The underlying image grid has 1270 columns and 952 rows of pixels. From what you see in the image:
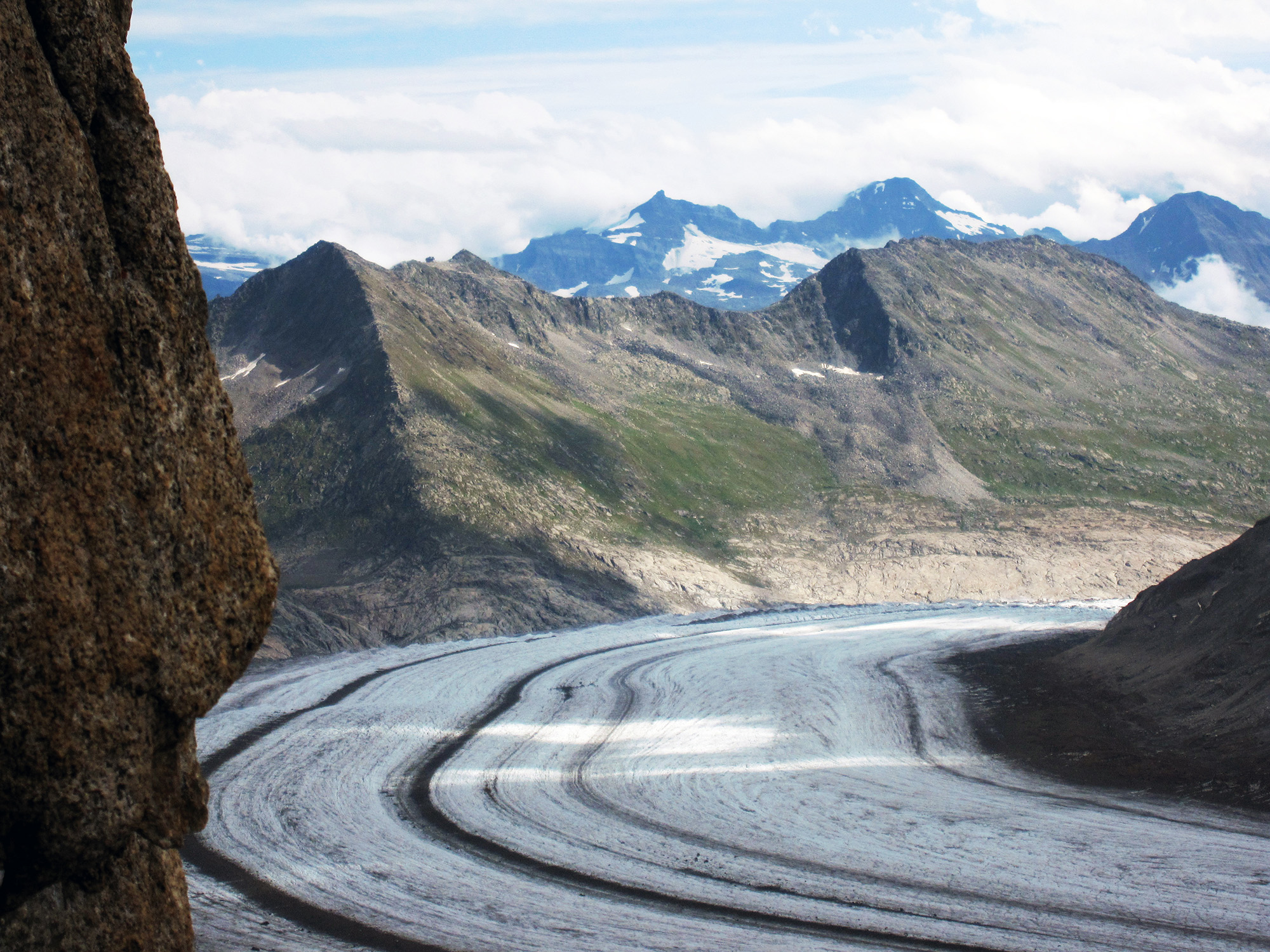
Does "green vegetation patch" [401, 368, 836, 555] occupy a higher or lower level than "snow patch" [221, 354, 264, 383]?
lower

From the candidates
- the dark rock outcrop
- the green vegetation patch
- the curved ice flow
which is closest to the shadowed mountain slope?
the green vegetation patch

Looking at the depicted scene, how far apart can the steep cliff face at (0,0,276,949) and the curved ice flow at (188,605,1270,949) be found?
6421mm

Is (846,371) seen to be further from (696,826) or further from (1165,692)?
(696,826)

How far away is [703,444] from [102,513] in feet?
250

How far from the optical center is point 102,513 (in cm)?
920

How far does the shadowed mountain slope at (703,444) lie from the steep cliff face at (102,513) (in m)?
34.8

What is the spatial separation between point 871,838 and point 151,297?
1575 centimetres

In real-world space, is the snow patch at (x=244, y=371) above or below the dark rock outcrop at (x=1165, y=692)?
above

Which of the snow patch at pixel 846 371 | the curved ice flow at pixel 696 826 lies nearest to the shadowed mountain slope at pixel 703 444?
the snow patch at pixel 846 371

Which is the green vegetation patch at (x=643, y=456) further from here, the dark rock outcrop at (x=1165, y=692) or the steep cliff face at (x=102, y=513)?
the steep cliff face at (x=102, y=513)

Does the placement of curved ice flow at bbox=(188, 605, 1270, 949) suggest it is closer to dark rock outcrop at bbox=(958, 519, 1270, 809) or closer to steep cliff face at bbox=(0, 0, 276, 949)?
dark rock outcrop at bbox=(958, 519, 1270, 809)

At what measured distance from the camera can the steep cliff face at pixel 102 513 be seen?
8.58 metres

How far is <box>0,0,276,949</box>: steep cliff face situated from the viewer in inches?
338

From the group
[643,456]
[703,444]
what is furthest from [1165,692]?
[703,444]
